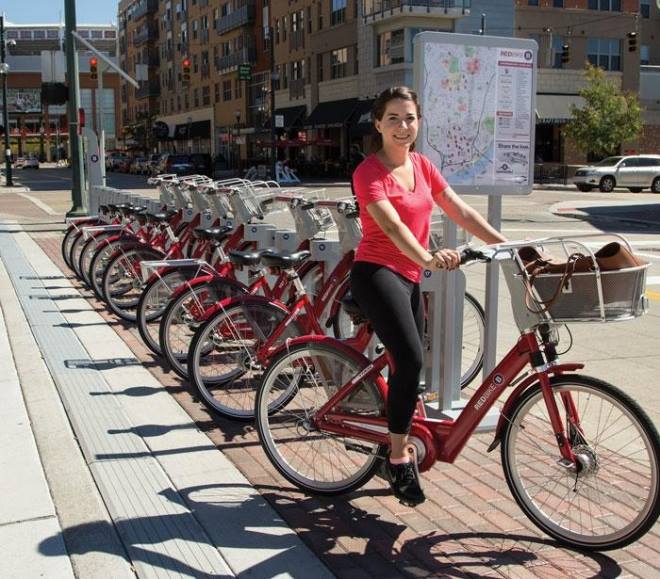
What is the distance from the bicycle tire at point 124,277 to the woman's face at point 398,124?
16.5 ft

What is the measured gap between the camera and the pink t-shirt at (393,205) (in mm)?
3805

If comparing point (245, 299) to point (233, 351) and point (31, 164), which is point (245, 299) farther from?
point (31, 164)

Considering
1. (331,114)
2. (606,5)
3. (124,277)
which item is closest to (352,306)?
(124,277)

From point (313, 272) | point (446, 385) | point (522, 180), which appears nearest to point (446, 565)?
point (446, 385)

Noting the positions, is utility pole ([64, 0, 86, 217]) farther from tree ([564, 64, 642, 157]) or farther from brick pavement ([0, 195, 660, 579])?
tree ([564, 64, 642, 157])

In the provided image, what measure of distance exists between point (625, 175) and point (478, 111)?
32.4 meters

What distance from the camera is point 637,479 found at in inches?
143

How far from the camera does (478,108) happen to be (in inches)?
199

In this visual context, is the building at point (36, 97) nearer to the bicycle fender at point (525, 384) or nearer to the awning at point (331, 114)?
the awning at point (331, 114)

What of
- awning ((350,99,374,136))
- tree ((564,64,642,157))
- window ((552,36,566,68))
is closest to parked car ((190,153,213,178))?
awning ((350,99,374,136))

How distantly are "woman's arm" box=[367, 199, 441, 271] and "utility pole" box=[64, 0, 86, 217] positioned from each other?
646 inches

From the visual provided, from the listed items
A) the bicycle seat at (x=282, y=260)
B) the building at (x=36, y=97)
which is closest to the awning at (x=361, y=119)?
the bicycle seat at (x=282, y=260)

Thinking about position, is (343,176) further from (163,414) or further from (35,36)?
(35,36)

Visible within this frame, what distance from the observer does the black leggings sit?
3.77 metres
